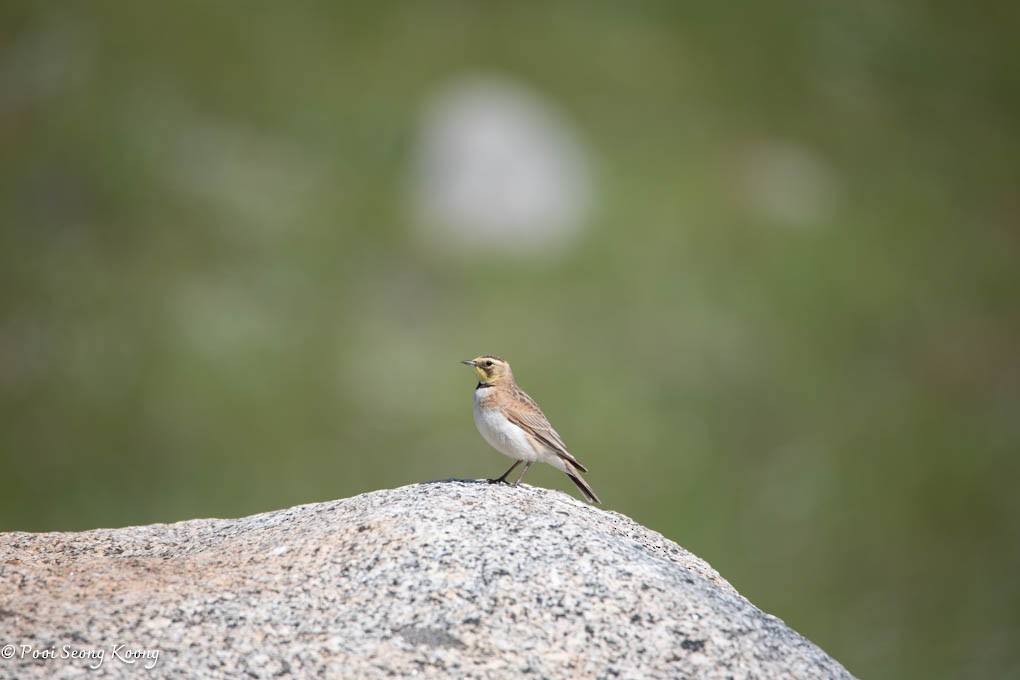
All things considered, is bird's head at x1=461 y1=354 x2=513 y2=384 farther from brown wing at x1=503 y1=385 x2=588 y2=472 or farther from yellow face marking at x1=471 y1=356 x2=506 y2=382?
brown wing at x1=503 y1=385 x2=588 y2=472

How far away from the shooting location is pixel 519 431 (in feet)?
33.1

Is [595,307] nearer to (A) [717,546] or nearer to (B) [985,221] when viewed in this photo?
(A) [717,546]

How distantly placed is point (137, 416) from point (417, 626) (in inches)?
631

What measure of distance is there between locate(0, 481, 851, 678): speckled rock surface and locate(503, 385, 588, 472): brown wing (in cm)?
172

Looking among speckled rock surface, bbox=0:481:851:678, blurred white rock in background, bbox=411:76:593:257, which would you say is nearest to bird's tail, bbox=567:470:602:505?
speckled rock surface, bbox=0:481:851:678

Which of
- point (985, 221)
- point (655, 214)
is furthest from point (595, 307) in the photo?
point (985, 221)

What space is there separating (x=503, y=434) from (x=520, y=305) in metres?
14.8

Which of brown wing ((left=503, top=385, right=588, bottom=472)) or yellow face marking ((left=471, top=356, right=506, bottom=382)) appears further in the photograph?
yellow face marking ((left=471, top=356, right=506, bottom=382))

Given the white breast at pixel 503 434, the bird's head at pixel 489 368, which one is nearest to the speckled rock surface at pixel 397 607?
the white breast at pixel 503 434

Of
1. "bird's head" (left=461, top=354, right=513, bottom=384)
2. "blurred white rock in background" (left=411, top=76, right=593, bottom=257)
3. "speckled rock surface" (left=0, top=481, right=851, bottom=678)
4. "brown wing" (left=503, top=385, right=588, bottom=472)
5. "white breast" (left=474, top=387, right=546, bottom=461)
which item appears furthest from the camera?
"blurred white rock in background" (left=411, top=76, right=593, bottom=257)

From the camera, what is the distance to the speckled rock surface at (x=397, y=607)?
262 inches

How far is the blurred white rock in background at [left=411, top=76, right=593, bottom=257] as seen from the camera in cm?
2517

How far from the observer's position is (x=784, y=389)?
2494 cm

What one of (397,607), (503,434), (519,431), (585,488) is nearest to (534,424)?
(519,431)
